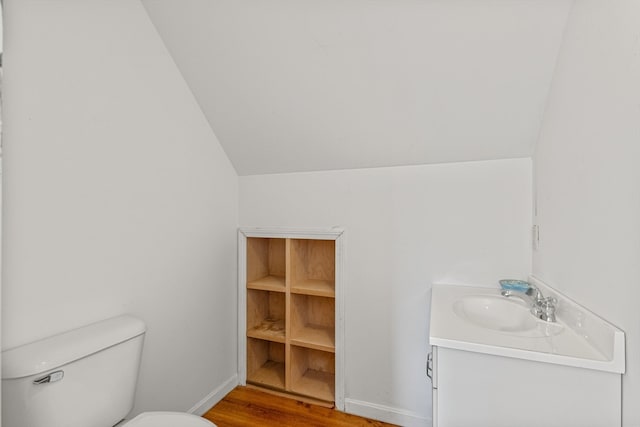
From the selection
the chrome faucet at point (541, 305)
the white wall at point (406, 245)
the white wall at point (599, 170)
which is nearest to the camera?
the white wall at point (599, 170)

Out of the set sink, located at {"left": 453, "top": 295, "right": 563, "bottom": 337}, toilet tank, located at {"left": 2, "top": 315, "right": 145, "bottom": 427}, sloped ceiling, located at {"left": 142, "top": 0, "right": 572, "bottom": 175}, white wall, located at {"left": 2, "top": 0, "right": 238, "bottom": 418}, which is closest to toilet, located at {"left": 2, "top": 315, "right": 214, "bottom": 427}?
toilet tank, located at {"left": 2, "top": 315, "right": 145, "bottom": 427}

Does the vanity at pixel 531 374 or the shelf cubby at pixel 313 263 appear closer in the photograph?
the vanity at pixel 531 374

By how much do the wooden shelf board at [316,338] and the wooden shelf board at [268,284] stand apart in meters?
0.34

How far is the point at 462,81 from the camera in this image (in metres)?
1.43

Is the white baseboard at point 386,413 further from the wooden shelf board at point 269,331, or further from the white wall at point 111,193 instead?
the white wall at point 111,193

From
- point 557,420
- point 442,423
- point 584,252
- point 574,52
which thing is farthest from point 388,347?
point 574,52

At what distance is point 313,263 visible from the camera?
7.54 ft

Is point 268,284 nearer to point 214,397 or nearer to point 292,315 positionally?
point 292,315

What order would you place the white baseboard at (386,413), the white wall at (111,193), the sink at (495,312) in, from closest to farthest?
the white wall at (111,193) < the sink at (495,312) < the white baseboard at (386,413)

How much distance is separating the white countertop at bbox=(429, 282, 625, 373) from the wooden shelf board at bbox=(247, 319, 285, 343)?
1259 millimetres

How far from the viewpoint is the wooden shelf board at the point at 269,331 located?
213 cm

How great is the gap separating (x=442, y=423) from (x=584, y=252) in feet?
2.46

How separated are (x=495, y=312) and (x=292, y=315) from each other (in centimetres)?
122

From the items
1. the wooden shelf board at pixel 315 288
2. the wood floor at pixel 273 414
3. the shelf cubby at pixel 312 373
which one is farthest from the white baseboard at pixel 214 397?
the wooden shelf board at pixel 315 288
